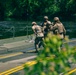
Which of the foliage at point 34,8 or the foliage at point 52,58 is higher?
the foliage at point 34,8

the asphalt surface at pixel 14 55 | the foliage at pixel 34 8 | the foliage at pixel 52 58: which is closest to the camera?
the foliage at pixel 52 58

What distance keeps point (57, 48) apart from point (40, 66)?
0.20 m

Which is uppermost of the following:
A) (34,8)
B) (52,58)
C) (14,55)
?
(34,8)

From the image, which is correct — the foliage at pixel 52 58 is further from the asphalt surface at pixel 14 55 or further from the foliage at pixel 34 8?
Answer: the foliage at pixel 34 8

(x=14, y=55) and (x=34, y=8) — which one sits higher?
(x=34, y=8)

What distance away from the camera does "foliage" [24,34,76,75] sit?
239cm

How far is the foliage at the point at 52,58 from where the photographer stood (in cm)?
239

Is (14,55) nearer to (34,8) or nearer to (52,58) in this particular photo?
(52,58)

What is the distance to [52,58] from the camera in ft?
7.93

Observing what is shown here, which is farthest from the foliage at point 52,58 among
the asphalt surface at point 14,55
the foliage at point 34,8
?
the foliage at point 34,8

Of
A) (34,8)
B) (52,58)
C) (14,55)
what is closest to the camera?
(52,58)

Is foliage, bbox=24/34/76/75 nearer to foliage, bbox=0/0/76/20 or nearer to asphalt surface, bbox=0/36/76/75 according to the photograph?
asphalt surface, bbox=0/36/76/75

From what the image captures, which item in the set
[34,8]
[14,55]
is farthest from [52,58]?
[34,8]

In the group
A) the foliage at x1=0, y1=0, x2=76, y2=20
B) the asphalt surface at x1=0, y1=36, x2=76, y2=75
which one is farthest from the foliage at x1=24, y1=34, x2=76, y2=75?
the foliage at x1=0, y1=0, x2=76, y2=20
